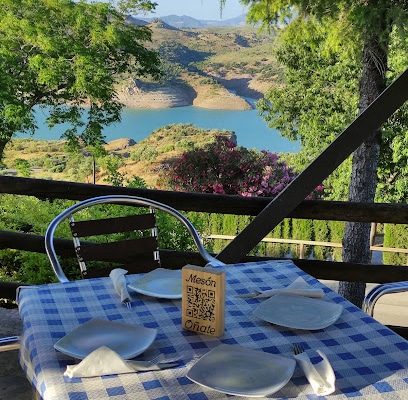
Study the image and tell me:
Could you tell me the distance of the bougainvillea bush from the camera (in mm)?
8797

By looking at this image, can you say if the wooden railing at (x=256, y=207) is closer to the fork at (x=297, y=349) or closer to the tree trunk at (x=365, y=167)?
the fork at (x=297, y=349)

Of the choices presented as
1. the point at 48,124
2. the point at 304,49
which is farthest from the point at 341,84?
the point at 48,124

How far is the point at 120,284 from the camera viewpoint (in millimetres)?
1379

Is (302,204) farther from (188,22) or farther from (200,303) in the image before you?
(188,22)

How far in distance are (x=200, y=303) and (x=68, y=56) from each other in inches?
449

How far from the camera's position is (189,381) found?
96 cm

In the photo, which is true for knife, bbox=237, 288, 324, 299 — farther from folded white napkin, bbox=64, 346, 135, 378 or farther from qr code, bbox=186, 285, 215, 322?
folded white napkin, bbox=64, 346, 135, 378

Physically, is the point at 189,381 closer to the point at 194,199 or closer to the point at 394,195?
the point at 194,199

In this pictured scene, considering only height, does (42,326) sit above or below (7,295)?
above

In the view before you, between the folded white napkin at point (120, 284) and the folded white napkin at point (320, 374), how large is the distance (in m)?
0.44

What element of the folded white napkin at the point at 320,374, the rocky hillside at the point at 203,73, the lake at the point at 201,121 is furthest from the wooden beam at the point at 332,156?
the lake at the point at 201,121

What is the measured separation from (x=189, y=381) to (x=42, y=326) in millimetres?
356

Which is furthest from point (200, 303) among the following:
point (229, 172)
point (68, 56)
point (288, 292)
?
point (68, 56)

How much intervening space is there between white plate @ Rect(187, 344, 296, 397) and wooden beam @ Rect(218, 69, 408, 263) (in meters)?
1.11
